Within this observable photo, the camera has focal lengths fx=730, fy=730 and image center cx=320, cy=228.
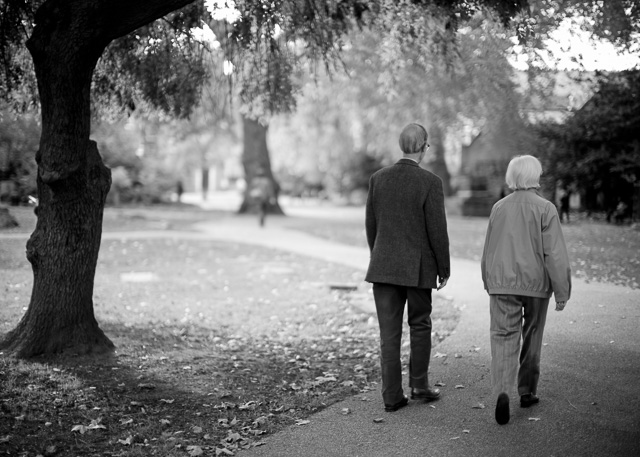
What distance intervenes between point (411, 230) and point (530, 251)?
0.85 m

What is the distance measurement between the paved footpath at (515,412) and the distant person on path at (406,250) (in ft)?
1.41

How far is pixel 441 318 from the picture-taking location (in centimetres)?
928

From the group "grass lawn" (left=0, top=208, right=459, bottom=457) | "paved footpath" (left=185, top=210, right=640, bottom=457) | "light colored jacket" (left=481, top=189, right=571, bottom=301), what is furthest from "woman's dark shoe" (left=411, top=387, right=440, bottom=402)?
"light colored jacket" (left=481, top=189, right=571, bottom=301)

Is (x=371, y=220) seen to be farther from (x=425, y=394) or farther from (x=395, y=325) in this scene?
(x=425, y=394)

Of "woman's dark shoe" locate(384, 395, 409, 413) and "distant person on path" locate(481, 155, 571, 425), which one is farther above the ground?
"distant person on path" locate(481, 155, 571, 425)

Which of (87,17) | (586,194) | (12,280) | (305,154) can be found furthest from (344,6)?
(305,154)

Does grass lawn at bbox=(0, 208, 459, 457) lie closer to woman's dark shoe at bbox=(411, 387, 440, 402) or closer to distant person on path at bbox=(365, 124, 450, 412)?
woman's dark shoe at bbox=(411, 387, 440, 402)

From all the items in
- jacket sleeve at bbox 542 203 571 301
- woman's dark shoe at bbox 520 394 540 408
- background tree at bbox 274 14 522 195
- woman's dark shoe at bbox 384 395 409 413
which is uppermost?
background tree at bbox 274 14 522 195

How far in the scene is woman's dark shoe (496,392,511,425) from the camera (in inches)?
196

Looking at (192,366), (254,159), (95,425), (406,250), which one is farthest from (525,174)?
(254,159)

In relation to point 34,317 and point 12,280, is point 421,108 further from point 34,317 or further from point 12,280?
point 34,317

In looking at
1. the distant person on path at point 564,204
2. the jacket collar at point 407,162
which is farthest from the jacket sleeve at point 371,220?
the distant person on path at point 564,204

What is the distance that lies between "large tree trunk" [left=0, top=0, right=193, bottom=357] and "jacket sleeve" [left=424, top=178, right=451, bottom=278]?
2983 mm

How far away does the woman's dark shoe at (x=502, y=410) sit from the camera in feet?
16.4
